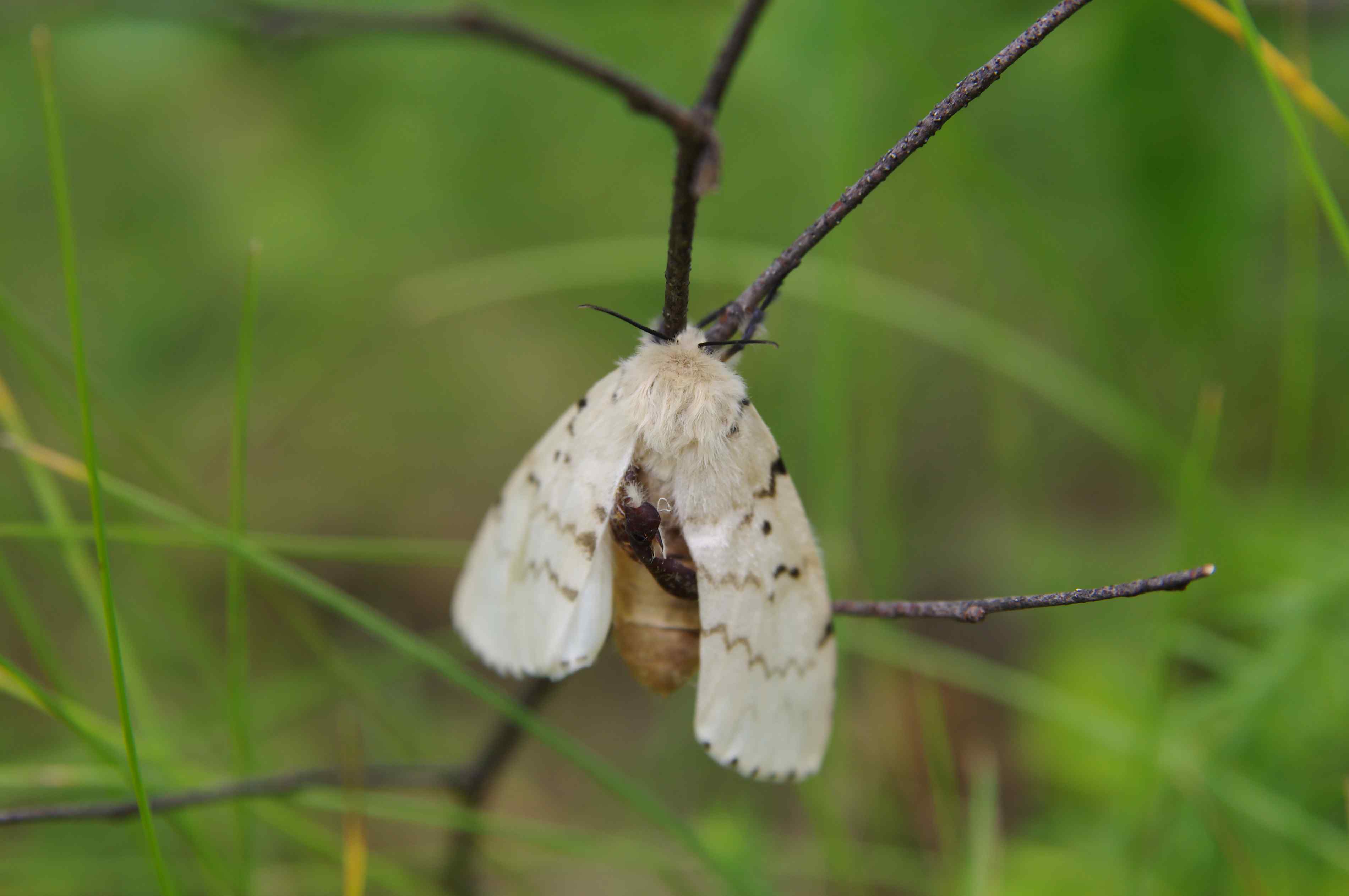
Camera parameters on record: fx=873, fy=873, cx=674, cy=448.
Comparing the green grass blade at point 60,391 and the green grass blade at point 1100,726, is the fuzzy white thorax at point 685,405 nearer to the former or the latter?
the green grass blade at point 60,391

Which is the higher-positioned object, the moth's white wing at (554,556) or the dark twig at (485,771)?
the moth's white wing at (554,556)

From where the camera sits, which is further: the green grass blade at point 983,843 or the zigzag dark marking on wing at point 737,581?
the green grass blade at point 983,843

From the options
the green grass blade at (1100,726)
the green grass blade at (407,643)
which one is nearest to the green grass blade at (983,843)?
the green grass blade at (1100,726)

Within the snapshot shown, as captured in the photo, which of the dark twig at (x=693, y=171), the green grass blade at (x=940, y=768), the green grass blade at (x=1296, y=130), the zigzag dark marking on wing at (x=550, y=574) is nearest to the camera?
the dark twig at (x=693, y=171)

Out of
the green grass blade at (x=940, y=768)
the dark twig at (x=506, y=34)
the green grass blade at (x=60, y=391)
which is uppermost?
the dark twig at (x=506, y=34)

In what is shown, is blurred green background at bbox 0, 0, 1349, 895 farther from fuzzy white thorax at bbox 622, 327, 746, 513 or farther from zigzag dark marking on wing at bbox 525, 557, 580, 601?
zigzag dark marking on wing at bbox 525, 557, 580, 601

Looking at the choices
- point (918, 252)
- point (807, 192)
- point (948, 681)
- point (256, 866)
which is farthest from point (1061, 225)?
point (256, 866)

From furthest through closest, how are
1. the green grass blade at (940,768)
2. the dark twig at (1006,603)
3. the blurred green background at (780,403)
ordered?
the green grass blade at (940,768) < the blurred green background at (780,403) < the dark twig at (1006,603)

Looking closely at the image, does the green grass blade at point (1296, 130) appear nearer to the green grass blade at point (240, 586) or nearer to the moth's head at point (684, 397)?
the moth's head at point (684, 397)
